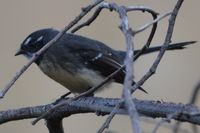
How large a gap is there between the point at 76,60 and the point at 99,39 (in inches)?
45.1

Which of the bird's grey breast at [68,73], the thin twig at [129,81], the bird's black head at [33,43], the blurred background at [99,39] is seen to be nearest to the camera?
the thin twig at [129,81]

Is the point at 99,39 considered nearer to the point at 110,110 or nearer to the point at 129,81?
the point at 110,110

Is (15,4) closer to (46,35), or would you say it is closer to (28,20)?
(28,20)

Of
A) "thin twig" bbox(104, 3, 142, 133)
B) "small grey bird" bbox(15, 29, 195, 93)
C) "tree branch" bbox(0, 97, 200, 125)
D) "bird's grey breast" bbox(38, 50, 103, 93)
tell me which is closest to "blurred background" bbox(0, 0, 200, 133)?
"small grey bird" bbox(15, 29, 195, 93)

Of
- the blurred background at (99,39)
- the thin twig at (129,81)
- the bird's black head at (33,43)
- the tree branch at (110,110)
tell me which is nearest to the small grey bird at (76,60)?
the bird's black head at (33,43)

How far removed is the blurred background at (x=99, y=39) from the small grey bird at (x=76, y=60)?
51cm

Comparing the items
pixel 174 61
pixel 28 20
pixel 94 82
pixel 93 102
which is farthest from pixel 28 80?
pixel 93 102

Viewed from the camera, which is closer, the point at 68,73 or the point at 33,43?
the point at 68,73

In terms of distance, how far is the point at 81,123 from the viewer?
16.2 feet

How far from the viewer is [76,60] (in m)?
3.96

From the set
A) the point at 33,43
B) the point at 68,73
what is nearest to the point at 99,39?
the point at 33,43

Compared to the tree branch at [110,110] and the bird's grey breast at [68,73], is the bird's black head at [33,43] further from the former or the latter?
the tree branch at [110,110]

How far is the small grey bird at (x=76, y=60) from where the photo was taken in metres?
3.79

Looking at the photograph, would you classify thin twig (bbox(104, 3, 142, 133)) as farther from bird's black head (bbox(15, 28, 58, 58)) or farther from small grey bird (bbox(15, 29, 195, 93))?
bird's black head (bbox(15, 28, 58, 58))
